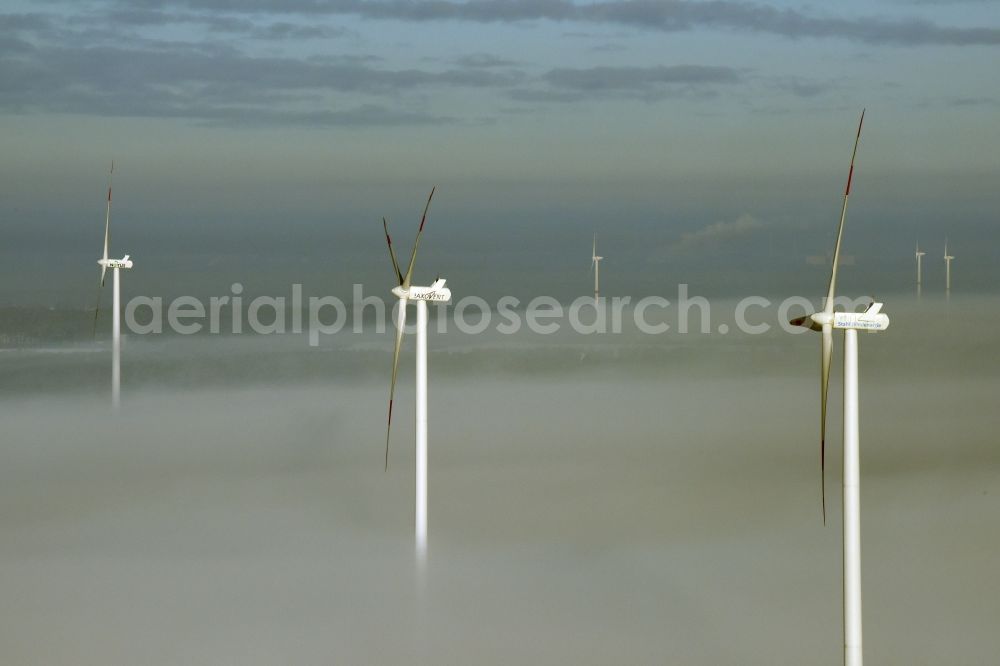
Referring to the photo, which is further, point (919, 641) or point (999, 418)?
point (999, 418)

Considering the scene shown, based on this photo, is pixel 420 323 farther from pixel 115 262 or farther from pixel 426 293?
pixel 115 262

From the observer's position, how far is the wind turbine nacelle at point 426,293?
93.1 ft

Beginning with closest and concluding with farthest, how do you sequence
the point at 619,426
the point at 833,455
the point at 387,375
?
the point at 833,455 < the point at 619,426 < the point at 387,375

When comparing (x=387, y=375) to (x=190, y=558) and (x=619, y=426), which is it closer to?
(x=619, y=426)

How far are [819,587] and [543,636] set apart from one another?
689cm

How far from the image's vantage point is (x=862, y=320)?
20.3 m

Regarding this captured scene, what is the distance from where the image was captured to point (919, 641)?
2605 centimetres

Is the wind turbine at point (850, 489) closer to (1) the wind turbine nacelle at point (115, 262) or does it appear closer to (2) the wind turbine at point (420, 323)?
(2) the wind turbine at point (420, 323)

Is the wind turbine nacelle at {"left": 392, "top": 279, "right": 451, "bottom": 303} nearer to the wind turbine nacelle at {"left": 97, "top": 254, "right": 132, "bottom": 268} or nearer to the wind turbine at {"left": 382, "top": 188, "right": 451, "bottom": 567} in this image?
the wind turbine at {"left": 382, "top": 188, "right": 451, "bottom": 567}

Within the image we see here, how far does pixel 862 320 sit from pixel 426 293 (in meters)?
10.5

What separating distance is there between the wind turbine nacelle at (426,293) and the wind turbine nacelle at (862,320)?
9.99 meters

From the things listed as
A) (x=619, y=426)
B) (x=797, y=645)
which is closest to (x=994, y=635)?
(x=797, y=645)

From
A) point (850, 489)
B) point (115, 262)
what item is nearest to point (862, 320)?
point (850, 489)

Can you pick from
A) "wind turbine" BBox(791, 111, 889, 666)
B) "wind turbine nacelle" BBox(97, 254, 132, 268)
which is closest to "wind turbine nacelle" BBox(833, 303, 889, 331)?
"wind turbine" BBox(791, 111, 889, 666)
